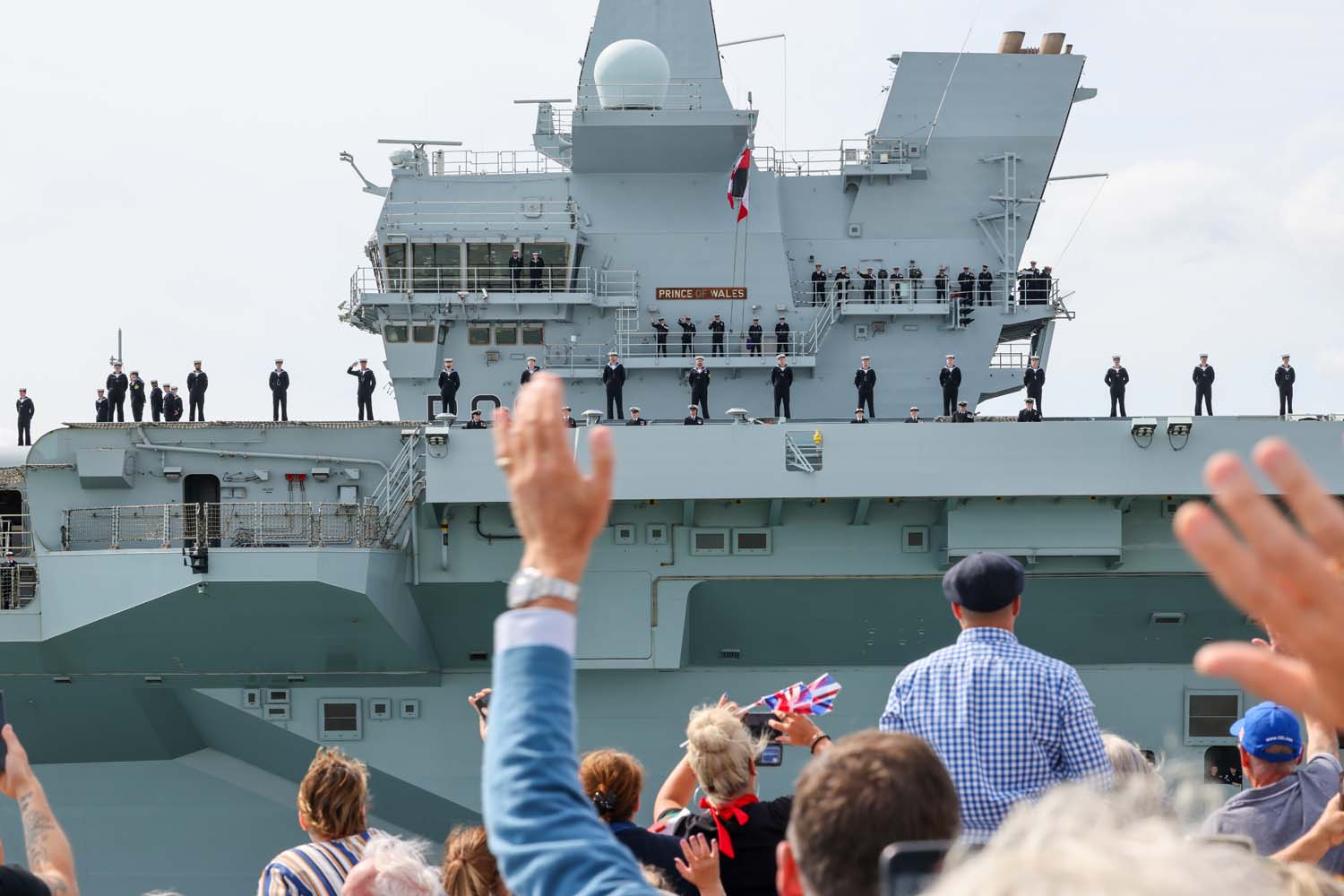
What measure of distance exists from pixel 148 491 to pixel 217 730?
3.00m

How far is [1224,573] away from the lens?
4.28 feet

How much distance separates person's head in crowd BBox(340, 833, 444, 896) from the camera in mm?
3723

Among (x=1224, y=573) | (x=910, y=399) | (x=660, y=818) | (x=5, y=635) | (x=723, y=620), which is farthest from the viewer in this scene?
(x=910, y=399)

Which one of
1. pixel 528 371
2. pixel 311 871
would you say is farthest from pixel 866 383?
pixel 311 871

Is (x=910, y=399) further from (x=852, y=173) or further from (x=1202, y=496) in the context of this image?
(x=1202, y=496)

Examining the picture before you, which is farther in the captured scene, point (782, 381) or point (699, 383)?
point (782, 381)

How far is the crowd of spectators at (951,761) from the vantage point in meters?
1.31

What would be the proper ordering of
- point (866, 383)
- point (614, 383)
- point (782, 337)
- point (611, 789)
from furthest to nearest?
point (782, 337)
point (866, 383)
point (614, 383)
point (611, 789)

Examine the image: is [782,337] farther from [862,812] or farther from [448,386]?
[862,812]

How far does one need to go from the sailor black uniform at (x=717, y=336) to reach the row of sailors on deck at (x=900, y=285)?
1.55 metres

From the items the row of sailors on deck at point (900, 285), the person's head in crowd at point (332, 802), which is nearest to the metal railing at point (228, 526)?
the row of sailors on deck at point (900, 285)

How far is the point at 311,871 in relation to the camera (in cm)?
423

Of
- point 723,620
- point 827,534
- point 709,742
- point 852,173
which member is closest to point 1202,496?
point 827,534

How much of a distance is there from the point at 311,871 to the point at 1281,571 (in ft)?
11.7
